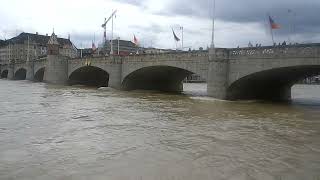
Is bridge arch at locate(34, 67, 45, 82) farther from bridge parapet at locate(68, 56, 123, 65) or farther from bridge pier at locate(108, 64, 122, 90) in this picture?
bridge pier at locate(108, 64, 122, 90)

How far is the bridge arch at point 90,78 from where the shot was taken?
65.5 metres

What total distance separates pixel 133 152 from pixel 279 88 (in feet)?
102

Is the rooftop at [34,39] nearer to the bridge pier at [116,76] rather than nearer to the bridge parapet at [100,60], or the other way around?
the bridge parapet at [100,60]

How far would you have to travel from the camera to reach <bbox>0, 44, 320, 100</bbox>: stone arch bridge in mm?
28705

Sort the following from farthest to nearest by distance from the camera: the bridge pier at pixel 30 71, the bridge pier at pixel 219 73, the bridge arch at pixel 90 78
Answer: the bridge pier at pixel 30 71 < the bridge arch at pixel 90 78 < the bridge pier at pixel 219 73

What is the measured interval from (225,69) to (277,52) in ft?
16.9

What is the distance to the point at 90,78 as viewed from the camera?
68500 millimetres

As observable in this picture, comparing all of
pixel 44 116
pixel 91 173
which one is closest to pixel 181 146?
pixel 91 173

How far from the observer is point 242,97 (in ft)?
116

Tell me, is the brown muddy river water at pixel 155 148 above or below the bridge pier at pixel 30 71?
below

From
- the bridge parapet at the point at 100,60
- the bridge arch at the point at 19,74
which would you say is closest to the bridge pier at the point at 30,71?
the bridge arch at the point at 19,74

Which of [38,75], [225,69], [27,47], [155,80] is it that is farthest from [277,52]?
[27,47]

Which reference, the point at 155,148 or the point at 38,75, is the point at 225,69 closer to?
the point at 155,148

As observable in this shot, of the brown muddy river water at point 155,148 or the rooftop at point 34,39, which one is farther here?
the rooftop at point 34,39
